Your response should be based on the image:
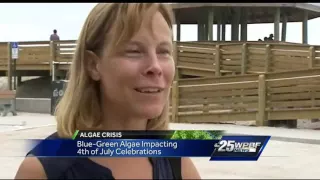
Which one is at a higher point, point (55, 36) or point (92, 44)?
point (55, 36)

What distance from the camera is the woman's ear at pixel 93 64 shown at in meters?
2.16

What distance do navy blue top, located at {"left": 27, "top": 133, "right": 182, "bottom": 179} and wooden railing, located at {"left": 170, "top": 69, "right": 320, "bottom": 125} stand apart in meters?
6.95

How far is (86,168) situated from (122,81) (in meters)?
0.44

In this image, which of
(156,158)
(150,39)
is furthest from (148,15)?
(156,158)

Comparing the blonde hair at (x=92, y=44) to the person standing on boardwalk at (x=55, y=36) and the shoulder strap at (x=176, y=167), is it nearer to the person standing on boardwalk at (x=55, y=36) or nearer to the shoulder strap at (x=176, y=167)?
the shoulder strap at (x=176, y=167)

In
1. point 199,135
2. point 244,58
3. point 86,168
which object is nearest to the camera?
point 86,168

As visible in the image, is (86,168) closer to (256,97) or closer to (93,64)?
Answer: (93,64)

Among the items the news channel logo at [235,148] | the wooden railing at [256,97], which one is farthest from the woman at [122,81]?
the wooden railing at [256,97]

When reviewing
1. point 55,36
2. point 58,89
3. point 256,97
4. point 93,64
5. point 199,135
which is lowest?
point 256,97

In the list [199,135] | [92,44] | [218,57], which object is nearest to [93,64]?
[92,44]

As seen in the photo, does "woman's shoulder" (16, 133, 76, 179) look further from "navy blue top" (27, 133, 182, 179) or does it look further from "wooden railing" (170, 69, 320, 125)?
"wooden railing" (170, 69, 320, 125)

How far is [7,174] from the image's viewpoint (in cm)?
482

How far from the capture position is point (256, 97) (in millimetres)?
9805

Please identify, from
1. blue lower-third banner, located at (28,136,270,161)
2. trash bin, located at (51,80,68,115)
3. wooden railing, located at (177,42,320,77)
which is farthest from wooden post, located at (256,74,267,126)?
blue lower-third banner, located at (28,136,270,161)
